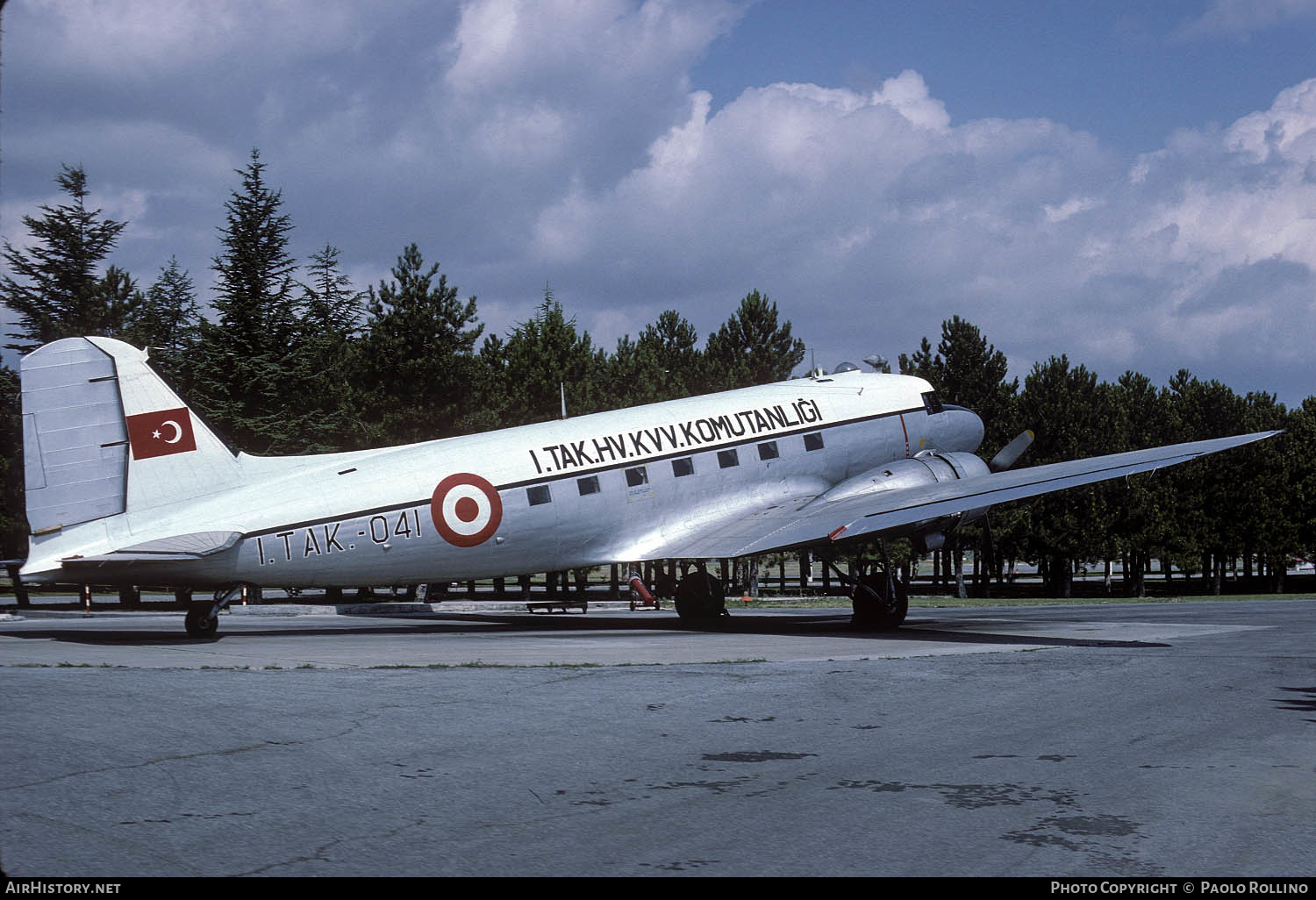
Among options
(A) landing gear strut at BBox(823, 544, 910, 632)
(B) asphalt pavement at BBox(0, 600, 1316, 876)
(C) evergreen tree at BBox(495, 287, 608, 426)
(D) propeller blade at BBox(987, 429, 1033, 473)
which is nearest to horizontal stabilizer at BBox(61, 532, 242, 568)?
(B) asphalt pavement at BBox(0, 600, 1316, 876)

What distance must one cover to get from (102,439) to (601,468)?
412 inches

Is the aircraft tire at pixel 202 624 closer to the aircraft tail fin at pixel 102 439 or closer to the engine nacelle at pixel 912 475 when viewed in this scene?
the aircraft tail fin at pixel 102 439

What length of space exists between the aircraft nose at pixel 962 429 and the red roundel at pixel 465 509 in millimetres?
13956

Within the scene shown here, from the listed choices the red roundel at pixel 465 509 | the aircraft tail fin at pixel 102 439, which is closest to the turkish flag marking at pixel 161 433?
the aircraft tail fin at pixel 102 439

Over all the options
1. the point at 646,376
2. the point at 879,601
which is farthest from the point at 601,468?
the point at 646,376

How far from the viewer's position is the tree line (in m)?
50.9

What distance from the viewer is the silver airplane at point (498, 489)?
21.4 m

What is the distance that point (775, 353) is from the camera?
284ft

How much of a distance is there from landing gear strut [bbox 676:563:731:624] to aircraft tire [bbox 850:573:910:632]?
127 inches

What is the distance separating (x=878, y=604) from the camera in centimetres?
2636

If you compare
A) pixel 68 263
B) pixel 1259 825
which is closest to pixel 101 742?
pixel 1259 825

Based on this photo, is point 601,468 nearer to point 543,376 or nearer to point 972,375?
point 543,376

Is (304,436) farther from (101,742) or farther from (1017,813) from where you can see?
(1017,813)

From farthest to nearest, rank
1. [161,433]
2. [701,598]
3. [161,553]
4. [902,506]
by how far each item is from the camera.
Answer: [701,598] < [902,506] < [161,433] < [161,553]
